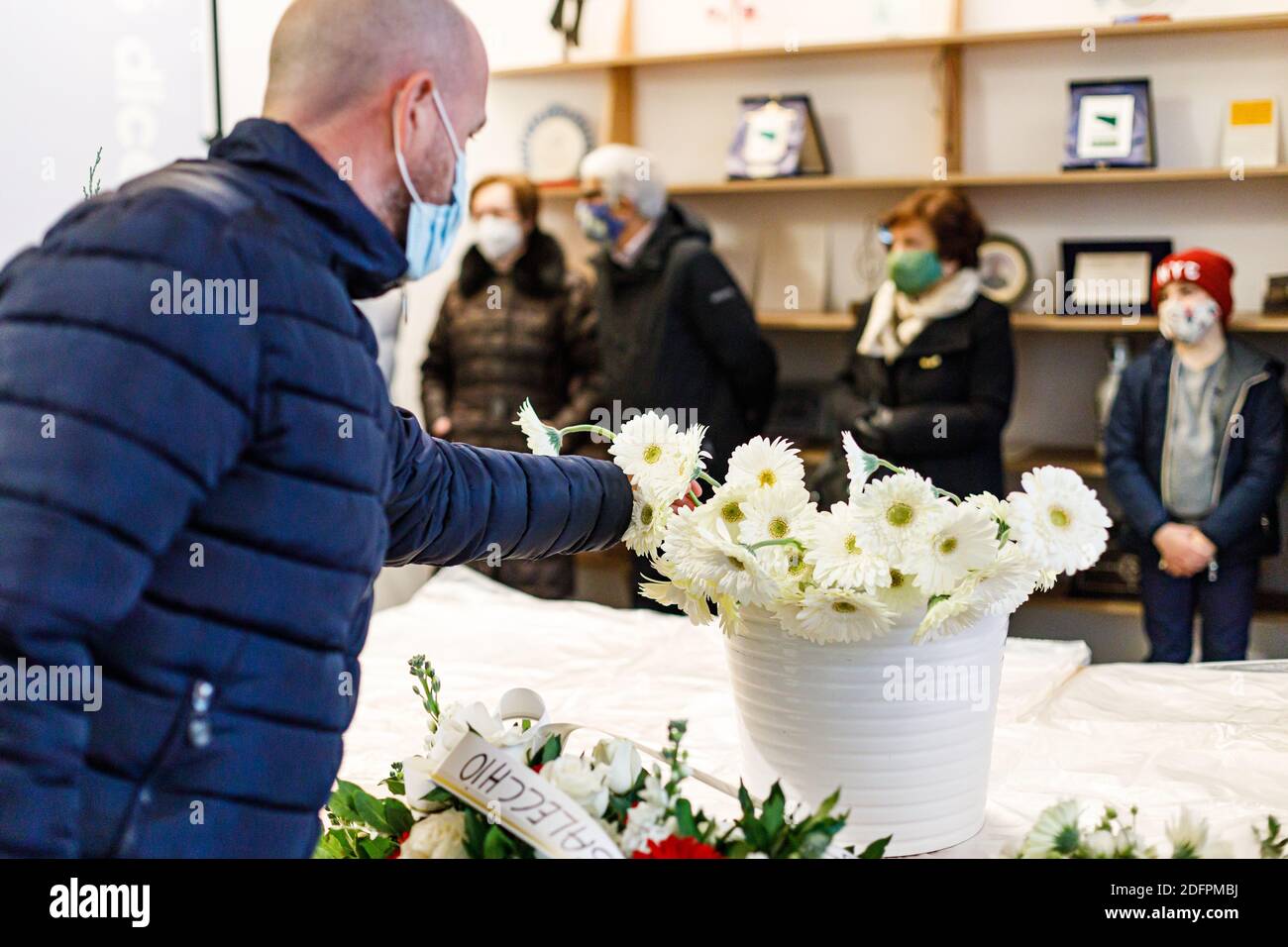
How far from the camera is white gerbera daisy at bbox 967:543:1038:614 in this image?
1.07 meters

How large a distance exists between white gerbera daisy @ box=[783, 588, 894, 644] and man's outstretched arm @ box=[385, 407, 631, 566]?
0.35m

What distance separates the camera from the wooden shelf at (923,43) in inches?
144

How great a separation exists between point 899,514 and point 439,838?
0.43 metres

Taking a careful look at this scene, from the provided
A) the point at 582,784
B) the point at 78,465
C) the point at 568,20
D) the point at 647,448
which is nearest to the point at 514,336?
the point at 568,20

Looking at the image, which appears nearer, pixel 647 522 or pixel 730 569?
pixel 730 569

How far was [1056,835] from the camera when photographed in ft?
3.02

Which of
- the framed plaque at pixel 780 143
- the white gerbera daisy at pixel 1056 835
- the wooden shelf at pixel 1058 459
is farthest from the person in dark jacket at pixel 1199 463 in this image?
the white gerbera daisy at pixel 1056 835

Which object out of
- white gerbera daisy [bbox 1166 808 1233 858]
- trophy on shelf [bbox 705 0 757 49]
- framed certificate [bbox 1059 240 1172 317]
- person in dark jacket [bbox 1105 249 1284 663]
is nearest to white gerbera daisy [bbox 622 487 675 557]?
white gerbera daisy [bbox 1166 808 1233 858]

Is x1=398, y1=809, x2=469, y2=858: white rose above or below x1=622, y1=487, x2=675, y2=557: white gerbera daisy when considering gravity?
below

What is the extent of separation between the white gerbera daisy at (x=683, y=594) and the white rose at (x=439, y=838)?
0.25m

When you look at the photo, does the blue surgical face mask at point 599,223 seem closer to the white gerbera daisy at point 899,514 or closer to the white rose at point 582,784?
the white gerbera daisy at point 899,514

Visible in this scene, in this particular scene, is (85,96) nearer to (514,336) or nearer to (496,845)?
(514,336)

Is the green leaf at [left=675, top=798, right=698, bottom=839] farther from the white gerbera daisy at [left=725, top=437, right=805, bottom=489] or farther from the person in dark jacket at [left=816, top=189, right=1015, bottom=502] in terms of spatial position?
the person in dark jacket at [left=816, top=189, right=1015, bottom=502]
